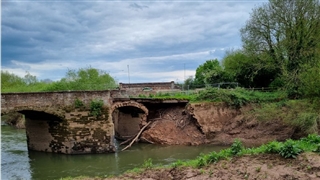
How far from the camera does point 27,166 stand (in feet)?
53.7

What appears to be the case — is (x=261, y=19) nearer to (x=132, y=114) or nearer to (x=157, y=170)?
(x=132, y=114)

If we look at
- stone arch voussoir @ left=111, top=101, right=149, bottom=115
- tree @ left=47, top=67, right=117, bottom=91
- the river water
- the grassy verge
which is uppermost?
tree @ left=47, top=67, right=117, bottom=91

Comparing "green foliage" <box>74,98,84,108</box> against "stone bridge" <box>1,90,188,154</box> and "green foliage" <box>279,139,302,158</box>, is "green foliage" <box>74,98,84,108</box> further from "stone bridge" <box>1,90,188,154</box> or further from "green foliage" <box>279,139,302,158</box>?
"green foliage" <box>279,139,302,158</box>

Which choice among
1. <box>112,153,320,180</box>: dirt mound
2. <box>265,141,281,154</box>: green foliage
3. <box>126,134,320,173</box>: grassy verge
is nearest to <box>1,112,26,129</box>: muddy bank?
<box>126,134,320,173</box>: grassy verge

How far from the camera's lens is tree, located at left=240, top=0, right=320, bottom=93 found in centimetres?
2473

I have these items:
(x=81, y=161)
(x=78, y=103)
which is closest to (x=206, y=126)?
(x=78, y=103)

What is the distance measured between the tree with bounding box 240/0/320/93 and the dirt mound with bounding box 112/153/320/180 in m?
16.6

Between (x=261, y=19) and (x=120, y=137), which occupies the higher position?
(x=261, y=19)

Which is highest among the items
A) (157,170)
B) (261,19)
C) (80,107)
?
(261,19)

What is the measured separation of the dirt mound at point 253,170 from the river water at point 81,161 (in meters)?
5.89

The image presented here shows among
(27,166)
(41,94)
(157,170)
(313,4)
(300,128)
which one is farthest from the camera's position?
(313,4)

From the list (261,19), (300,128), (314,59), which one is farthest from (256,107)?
(261,19)

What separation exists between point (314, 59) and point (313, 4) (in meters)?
4.67

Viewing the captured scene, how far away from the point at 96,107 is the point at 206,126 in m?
8.08
